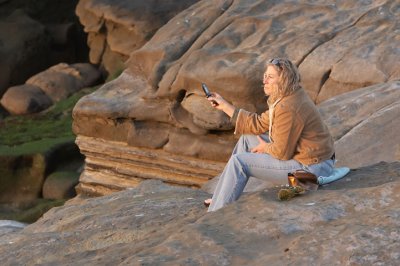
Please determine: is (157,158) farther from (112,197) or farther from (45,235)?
(45,235)

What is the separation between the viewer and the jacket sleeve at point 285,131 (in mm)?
5219

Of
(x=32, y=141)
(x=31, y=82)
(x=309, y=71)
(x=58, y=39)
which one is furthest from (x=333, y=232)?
(x=58, y=39)

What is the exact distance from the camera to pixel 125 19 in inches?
678

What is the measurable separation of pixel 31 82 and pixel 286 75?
14948 millimetres

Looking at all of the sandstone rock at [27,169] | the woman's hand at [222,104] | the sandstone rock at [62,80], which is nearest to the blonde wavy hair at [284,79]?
the woman's hand at [222,104]

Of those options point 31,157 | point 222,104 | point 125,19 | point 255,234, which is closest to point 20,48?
point 125,19

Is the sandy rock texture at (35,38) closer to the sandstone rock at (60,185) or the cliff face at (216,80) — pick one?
the sandstone rock at (60,185)

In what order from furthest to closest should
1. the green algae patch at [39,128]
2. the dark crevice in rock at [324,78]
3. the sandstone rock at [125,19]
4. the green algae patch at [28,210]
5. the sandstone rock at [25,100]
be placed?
the sandstone rock at [25,100], the sandstone rock at [125,19], the green algae patch at [39,128], the green algae patch at [28,210], the dark crevice in rock at [324,78]

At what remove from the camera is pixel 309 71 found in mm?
9820

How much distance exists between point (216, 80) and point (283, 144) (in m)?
5.07

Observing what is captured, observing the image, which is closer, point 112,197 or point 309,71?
point 112,197

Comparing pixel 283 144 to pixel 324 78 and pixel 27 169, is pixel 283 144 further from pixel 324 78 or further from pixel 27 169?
pixel 27 169

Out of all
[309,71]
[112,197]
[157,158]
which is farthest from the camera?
[157,158]

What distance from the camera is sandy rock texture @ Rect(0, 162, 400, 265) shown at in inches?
165
